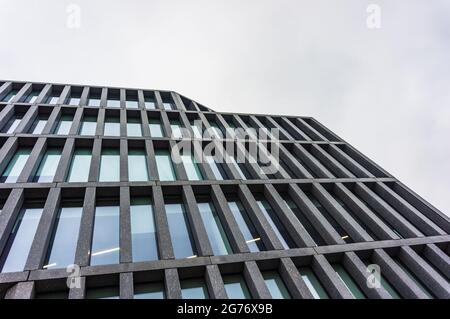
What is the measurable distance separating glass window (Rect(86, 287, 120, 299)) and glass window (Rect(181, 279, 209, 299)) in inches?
82.1

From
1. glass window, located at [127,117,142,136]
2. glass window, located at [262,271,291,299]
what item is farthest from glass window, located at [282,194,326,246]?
glass window, located at [127,117,142,136]

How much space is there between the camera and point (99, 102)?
2247 cm

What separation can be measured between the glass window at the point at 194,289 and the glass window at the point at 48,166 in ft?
25.4

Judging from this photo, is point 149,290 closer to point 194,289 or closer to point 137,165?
point 194,289

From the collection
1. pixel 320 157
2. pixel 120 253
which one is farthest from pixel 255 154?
pixel 120 253

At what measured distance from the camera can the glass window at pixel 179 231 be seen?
1176cm

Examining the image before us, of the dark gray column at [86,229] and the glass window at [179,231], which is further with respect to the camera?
the glass window at [179,231]

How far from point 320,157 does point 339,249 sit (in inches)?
340

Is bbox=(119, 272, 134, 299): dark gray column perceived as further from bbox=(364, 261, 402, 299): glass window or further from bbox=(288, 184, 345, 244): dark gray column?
bbox=(364, 261, 402, 299): glass window

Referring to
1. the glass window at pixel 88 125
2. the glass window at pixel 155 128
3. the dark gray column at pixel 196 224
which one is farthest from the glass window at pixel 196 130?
the dark gray column at pixel 196 224

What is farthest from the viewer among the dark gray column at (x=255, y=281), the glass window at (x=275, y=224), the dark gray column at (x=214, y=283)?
the glass window at (x=275, y=224)

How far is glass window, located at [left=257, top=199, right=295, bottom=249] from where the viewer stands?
530 inches

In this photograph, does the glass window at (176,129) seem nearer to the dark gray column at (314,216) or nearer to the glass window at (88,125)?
the glass window at (88,125)
